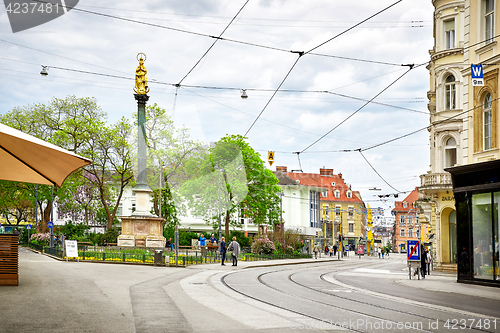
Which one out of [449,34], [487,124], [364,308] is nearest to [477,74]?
[487,124]

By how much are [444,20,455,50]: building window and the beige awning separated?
1000 inches

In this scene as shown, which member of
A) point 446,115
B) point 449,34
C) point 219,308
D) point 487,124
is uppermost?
point 449,34

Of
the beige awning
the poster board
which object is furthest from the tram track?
the poster board

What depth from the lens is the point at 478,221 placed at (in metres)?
23.1

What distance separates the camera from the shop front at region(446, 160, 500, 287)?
2191 centimetres

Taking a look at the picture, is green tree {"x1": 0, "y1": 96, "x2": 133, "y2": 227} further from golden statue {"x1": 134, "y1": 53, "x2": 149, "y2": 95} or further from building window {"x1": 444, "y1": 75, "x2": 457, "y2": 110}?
building window {"x1": 444, "y1": 75, "x2": 457, "y2": 110}

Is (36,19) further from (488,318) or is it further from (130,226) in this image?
(130,226)

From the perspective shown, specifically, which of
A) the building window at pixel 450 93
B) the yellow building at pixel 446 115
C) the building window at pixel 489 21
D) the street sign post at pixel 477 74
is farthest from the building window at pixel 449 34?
the street sign post at pixel 477 74

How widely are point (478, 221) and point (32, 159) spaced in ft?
59.7

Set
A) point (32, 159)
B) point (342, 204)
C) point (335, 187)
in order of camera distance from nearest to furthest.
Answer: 1. point (32, 159)
2. point (342, 204)
3. point (335, 187)

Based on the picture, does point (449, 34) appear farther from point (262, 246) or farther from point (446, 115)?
point (262, 246)

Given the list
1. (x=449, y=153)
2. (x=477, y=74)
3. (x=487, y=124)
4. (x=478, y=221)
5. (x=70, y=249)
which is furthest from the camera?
(x=449, y=153)

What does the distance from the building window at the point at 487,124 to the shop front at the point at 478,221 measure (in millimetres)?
1342

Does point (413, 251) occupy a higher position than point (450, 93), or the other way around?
point (450, 93)
